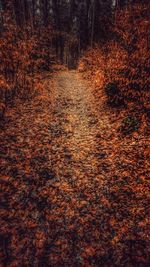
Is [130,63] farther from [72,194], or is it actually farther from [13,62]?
[72,194]

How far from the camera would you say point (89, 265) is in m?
3.65

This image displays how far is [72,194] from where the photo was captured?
5.13m

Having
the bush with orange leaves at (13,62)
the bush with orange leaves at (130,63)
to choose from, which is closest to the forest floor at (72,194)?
the bush with orange leaves at (130,63)

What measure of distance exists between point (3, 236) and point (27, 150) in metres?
3.18

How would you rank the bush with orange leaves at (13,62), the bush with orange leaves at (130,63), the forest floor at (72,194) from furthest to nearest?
the bush with orange leaves at (13,62) < the bush with orange leaves at (130,63) < the forest floor at (72,194)

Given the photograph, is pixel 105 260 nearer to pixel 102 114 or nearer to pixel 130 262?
pixel 130 262

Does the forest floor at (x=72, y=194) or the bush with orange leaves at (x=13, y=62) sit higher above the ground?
the bush with orange leaves at (x=13, y=62)

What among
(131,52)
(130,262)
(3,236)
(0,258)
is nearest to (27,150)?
(3,236)

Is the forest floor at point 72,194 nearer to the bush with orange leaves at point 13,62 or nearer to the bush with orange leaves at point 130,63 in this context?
the bush with orange leaves at point 130,63

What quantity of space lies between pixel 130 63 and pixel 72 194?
27.9 ft

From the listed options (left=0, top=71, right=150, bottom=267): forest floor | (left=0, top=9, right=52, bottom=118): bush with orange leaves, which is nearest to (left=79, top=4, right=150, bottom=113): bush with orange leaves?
(left=0, top=71, right=150, bottom=267): forest floor

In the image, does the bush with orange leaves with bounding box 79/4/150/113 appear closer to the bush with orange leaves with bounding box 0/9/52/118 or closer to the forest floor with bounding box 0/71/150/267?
the forest floor with bounding box 0/71/150/267

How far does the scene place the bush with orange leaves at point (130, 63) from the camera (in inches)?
364

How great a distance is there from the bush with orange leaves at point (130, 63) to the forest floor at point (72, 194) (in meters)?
1.63
